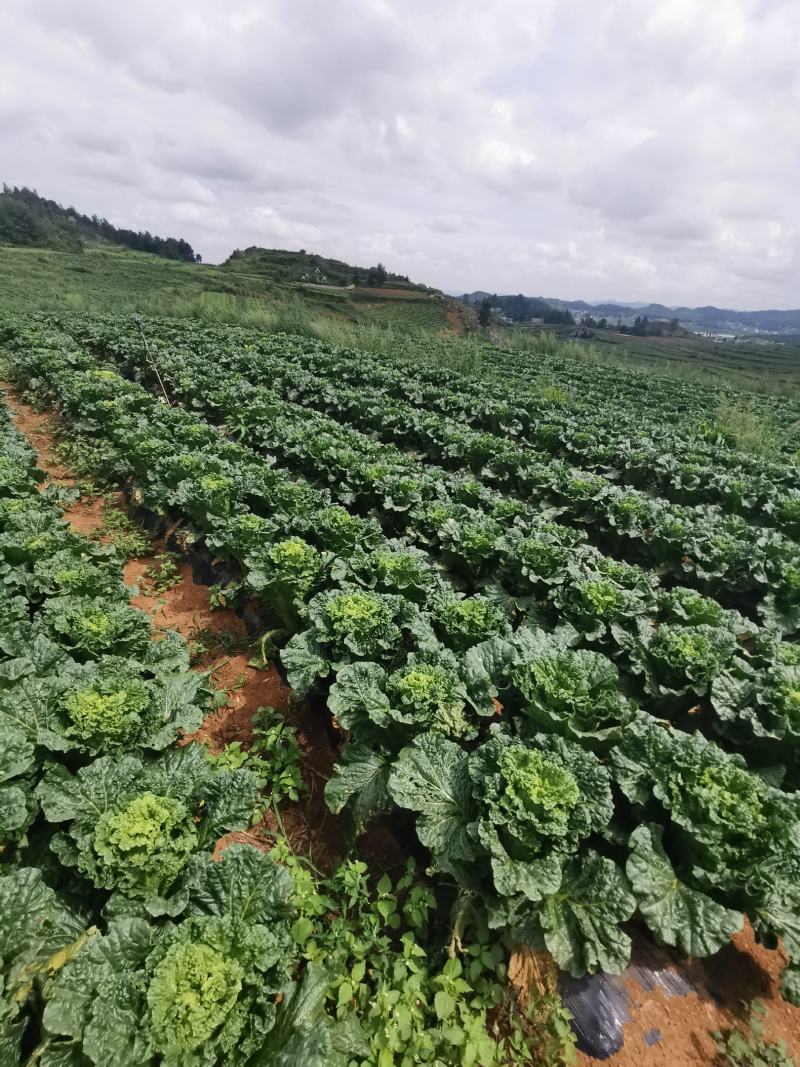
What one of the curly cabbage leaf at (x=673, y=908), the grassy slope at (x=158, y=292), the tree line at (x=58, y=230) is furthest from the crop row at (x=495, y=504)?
the tree line at (x=58, y=230)

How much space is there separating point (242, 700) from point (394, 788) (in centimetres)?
235

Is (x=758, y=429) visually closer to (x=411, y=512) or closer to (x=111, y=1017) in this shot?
(x=411, y=512)

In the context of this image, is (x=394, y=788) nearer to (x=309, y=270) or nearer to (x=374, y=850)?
(x=374, y=850)

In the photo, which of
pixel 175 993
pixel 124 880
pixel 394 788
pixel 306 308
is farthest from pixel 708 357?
pixel 175 993

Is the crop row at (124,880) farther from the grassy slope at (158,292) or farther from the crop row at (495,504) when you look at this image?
the grassy slope at (158,292)

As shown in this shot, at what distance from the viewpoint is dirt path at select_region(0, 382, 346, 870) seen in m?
3.52

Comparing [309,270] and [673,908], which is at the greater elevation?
[309,270]

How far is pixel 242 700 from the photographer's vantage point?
4.66 meters

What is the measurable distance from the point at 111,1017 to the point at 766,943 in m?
3.08

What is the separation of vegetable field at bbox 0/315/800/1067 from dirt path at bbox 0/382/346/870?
0.72 feet

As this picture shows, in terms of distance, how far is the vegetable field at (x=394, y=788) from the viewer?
2.14 meters

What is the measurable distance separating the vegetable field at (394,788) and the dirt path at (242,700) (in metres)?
0.22

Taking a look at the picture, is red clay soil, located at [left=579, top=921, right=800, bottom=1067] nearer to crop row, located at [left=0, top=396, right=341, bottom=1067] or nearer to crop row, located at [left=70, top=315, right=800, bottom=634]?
crop row, located at [left=0, top=396, right=341, bottom=1067]

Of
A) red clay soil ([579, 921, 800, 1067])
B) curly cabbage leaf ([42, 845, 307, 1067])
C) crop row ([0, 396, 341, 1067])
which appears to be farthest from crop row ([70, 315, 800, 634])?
curly cabbage leaf ([42, 845, 307, 1067])
